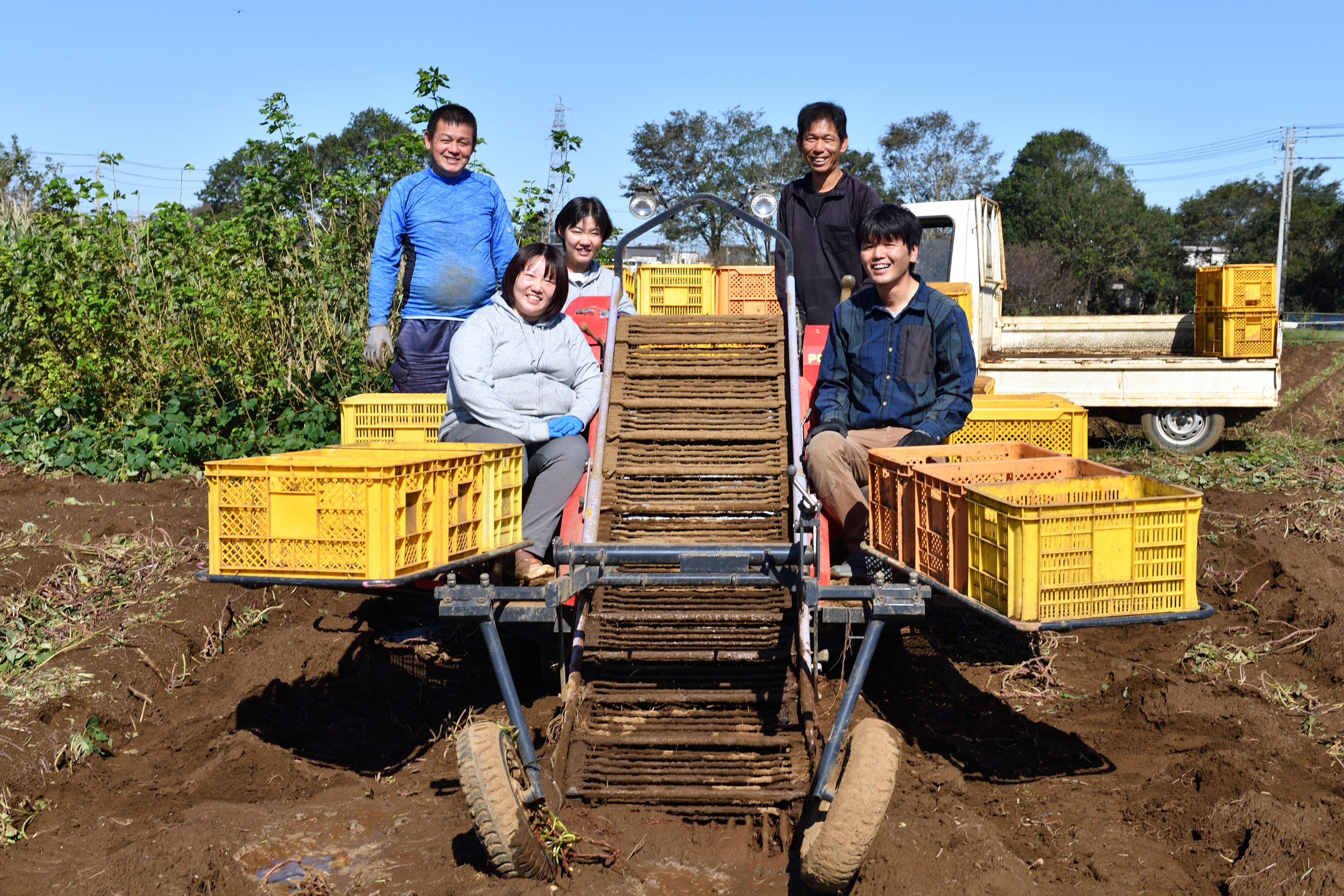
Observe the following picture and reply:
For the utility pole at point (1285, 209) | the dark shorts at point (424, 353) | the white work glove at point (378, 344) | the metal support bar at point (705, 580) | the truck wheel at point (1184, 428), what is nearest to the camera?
the metal support bar at point (705, 580)

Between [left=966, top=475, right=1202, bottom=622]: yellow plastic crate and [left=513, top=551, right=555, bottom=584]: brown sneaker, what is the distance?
187 centimetres

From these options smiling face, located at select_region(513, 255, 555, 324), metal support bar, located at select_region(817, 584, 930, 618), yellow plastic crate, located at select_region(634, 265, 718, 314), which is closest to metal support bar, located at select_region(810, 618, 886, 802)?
metal support bar, located at select_region(817, 584, 930, 618)

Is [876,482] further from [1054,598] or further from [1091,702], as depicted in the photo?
[1091,702]

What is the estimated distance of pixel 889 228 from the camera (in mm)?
4902

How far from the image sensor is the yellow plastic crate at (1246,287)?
34.7ft

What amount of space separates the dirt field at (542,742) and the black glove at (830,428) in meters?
1.15

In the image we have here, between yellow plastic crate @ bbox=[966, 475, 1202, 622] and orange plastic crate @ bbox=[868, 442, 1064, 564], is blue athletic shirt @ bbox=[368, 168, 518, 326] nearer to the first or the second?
orange plastic crate @ bbox=[868, 442, 1064, 564]

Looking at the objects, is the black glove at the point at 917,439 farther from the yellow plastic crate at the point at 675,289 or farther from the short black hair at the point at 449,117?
the yellow plastic crate at the point at 675,289

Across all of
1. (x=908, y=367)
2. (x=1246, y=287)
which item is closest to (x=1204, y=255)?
(x=1246, y=287)

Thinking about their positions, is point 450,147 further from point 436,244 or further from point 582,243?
point 582,243

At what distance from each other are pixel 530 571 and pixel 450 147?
2683 millimetres

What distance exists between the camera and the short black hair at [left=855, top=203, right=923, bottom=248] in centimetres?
487

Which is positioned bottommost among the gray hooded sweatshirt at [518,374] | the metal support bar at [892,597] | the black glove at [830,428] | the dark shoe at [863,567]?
the dark shoe at [863,567]

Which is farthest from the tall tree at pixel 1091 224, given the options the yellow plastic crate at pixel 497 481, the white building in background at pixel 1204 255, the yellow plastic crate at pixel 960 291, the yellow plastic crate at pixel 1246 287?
the yellow plastic crate at pixel 497 481
